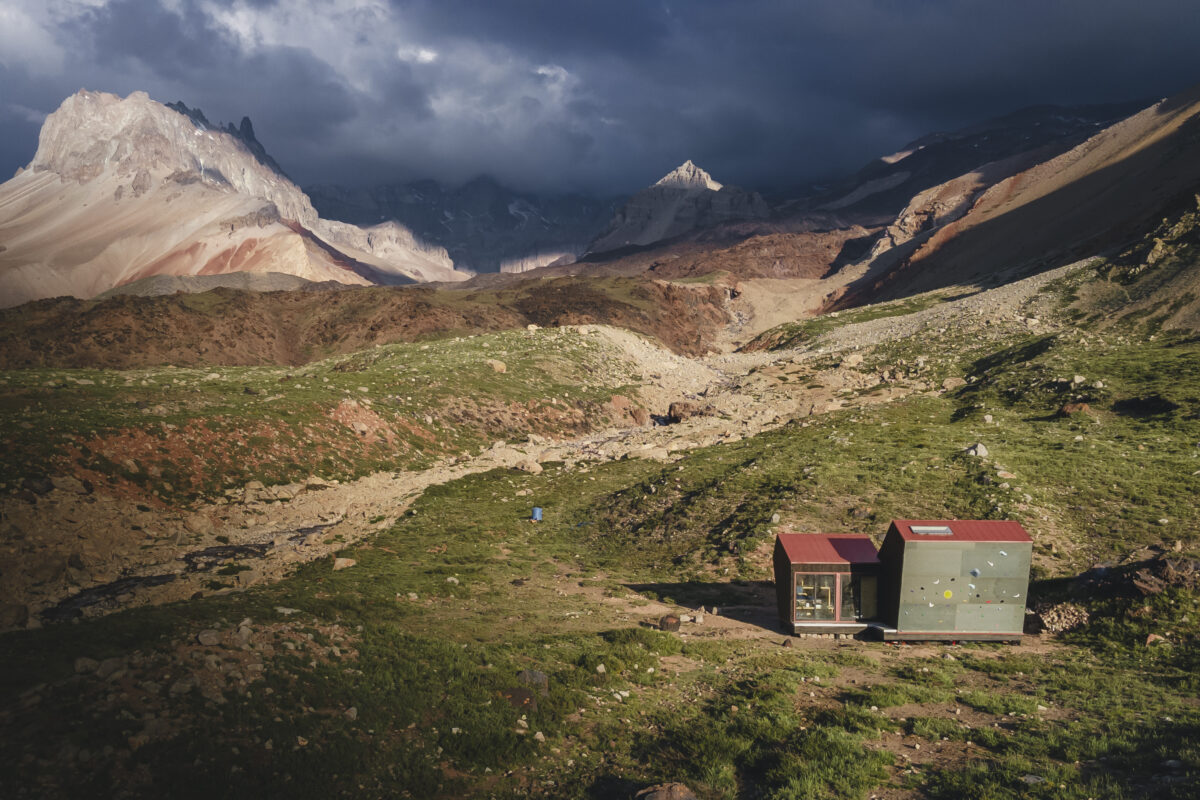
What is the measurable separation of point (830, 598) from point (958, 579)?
11.6 ft

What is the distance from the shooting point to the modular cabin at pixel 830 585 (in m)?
20.1

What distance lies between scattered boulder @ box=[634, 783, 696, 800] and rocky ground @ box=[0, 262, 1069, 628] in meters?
15.7

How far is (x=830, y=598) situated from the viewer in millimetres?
20391

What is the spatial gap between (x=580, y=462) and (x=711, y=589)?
19059 mm

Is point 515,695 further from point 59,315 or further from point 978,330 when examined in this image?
point 59,315

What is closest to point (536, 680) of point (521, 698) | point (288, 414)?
point (521, 698)

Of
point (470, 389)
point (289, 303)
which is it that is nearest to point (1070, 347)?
point (470, 389)

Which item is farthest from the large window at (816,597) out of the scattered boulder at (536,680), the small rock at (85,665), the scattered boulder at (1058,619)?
the small rock at (85,665)

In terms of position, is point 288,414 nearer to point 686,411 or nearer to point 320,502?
point 320,502

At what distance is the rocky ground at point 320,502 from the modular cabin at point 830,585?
17310 millimetres

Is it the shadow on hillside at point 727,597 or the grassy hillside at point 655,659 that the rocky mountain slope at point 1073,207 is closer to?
the grassy hillside at point 655,659

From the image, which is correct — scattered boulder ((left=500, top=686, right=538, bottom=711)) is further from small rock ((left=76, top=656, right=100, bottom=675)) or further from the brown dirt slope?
the brown dirt slope

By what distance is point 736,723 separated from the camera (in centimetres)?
1433

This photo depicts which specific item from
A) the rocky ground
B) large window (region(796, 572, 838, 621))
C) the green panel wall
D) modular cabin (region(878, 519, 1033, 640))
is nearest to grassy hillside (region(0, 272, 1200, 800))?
modular cabin (region(878, 519, 1033, 640))
